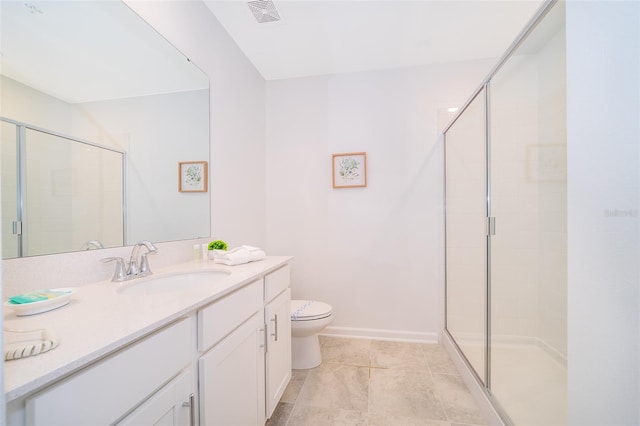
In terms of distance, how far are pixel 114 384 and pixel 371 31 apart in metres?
2.32

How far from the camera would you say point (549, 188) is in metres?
1.12

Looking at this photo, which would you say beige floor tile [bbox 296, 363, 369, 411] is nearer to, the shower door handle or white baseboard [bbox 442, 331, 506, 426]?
white baseboard [bbox 442, 331, 506, 426]

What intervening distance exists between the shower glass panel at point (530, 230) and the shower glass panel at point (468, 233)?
0.42ft

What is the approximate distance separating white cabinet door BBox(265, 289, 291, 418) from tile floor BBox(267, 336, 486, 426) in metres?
0.16

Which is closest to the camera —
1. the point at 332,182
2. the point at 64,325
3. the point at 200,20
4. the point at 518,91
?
the point at 64,325

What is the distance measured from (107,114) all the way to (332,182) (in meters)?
1.69

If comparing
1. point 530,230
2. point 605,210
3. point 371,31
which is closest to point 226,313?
point 605,210

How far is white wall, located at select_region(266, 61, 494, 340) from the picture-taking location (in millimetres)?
2291

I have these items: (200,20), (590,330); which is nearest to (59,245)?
(200,20)

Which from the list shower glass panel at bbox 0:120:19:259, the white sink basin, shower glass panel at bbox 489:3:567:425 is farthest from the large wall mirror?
shower glass panel at bbox 489:3:567:425

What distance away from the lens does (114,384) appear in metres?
0.55

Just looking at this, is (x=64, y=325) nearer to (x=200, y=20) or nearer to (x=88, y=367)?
(x=88, y=367)

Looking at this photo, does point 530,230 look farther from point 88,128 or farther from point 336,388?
point 88,128

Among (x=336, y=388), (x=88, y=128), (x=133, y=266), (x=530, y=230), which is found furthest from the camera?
(x=336, y=388)
